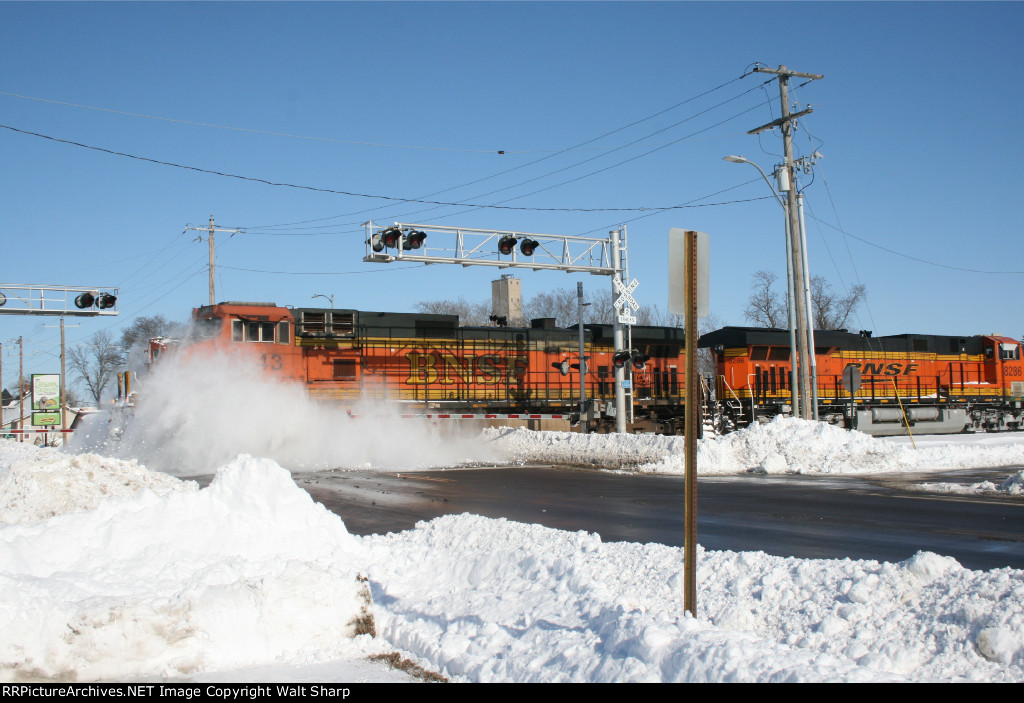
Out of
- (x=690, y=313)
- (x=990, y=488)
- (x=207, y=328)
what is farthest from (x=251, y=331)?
(x=690, y=313)

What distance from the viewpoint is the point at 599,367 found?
28672 mm

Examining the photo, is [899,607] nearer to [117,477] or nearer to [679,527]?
[679,527]

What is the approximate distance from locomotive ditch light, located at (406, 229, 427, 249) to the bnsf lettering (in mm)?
4952

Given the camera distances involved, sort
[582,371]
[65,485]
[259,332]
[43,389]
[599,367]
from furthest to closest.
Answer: [43,389], [599,367], [582,371], [259,332], [65,485]

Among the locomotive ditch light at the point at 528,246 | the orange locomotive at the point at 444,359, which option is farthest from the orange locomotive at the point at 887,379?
the locomotive ditch light at the point at 528,246

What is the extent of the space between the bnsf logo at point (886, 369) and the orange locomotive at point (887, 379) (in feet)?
0.13

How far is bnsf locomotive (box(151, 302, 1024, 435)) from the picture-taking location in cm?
2269

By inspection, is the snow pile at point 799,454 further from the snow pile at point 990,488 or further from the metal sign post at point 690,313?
the metal sign post at point 690,313

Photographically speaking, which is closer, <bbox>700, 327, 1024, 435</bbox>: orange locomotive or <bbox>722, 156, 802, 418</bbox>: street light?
<bbox>722, 156, 802, 418</bbox>: street light

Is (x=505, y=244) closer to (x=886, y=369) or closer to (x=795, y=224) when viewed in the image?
(x=795, y=224)

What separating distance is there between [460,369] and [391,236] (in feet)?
21.6

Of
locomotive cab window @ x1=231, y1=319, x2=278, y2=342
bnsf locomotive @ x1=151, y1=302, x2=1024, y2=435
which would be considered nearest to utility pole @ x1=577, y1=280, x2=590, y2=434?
bnsf locomotive @ x1=151, y1=302, x2=1024, y2=435

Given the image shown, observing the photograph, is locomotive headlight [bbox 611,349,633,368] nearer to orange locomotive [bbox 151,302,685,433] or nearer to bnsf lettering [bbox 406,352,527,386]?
orange locomotive [bbox 151,302,685,433]
